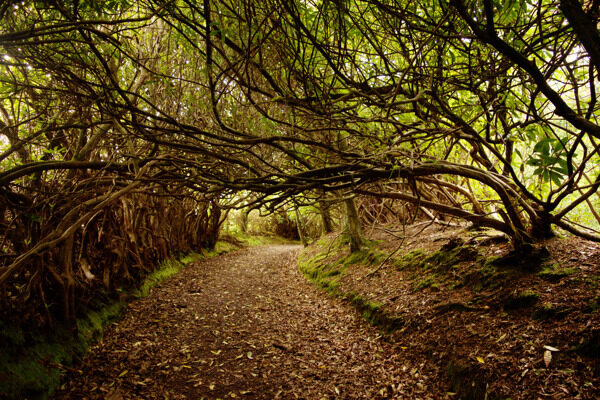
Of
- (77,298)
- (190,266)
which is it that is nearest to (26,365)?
(77,298)

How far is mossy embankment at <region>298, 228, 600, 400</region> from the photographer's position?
1.98 m

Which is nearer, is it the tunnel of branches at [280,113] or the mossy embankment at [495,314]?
the tunnel of branches at [280,113]

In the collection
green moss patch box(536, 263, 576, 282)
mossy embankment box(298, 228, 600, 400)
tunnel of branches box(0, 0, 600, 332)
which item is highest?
tunnel of branches box(0, 0, 600, 332)

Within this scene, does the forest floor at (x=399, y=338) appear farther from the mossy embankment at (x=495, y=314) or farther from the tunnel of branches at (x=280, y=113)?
the tunnel of branches at (x=280, y=113)

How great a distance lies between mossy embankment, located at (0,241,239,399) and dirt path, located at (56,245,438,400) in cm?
15

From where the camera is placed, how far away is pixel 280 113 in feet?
15.5

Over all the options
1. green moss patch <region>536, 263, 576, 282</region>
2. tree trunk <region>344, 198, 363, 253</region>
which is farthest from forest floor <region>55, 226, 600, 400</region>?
tree trunk <region>344, 198, 363, 253</region>

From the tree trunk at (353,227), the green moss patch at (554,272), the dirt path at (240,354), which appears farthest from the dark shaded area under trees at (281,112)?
the tree trunk at (353,227)

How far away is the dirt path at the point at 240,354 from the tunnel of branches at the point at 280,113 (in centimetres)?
75

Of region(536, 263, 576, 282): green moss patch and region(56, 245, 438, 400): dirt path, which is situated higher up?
region(536, 263, 576, 282): green moss patch

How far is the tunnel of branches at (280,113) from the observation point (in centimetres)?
179

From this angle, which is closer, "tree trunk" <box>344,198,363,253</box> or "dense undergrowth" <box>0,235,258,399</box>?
"dense undergrowth" <box>0,235,258,399</box>

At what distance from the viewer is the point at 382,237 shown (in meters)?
6.36

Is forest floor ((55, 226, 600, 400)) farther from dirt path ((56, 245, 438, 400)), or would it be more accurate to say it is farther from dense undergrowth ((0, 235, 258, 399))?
dense undergrowth ((0, 235, 258, 399))
